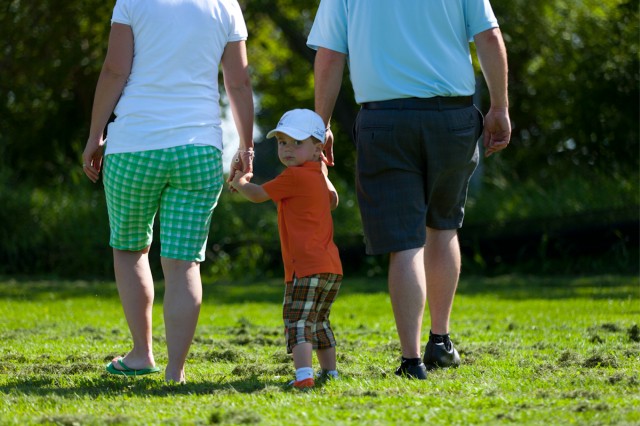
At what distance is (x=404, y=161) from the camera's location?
4766mm

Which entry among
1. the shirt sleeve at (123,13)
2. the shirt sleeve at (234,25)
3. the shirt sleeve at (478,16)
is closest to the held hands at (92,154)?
the shirt sleeve at (123,13)

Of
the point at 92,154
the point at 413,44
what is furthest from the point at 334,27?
the point at 92,154

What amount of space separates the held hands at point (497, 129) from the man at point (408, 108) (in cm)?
1

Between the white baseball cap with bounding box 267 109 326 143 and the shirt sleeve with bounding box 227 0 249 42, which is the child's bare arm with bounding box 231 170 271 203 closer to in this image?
the white baseball cap with bounding box 267 109 326 143

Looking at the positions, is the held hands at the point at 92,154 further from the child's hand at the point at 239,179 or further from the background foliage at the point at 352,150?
Answer: the background foliage at the point at 352,150

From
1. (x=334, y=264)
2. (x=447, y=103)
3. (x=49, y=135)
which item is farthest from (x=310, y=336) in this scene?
(x=49, y=135)

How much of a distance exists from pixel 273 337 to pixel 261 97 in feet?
41.5

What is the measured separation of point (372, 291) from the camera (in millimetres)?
10445

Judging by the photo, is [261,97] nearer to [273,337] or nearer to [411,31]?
[273,337]

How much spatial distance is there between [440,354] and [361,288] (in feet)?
18.7

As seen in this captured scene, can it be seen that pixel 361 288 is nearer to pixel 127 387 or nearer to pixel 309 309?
pixel 309 309

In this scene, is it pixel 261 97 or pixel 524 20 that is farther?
pixel 261 97

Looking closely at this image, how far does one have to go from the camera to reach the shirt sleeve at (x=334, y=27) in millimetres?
4945

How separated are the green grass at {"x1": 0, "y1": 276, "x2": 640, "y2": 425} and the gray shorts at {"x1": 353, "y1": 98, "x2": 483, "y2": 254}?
60cm
